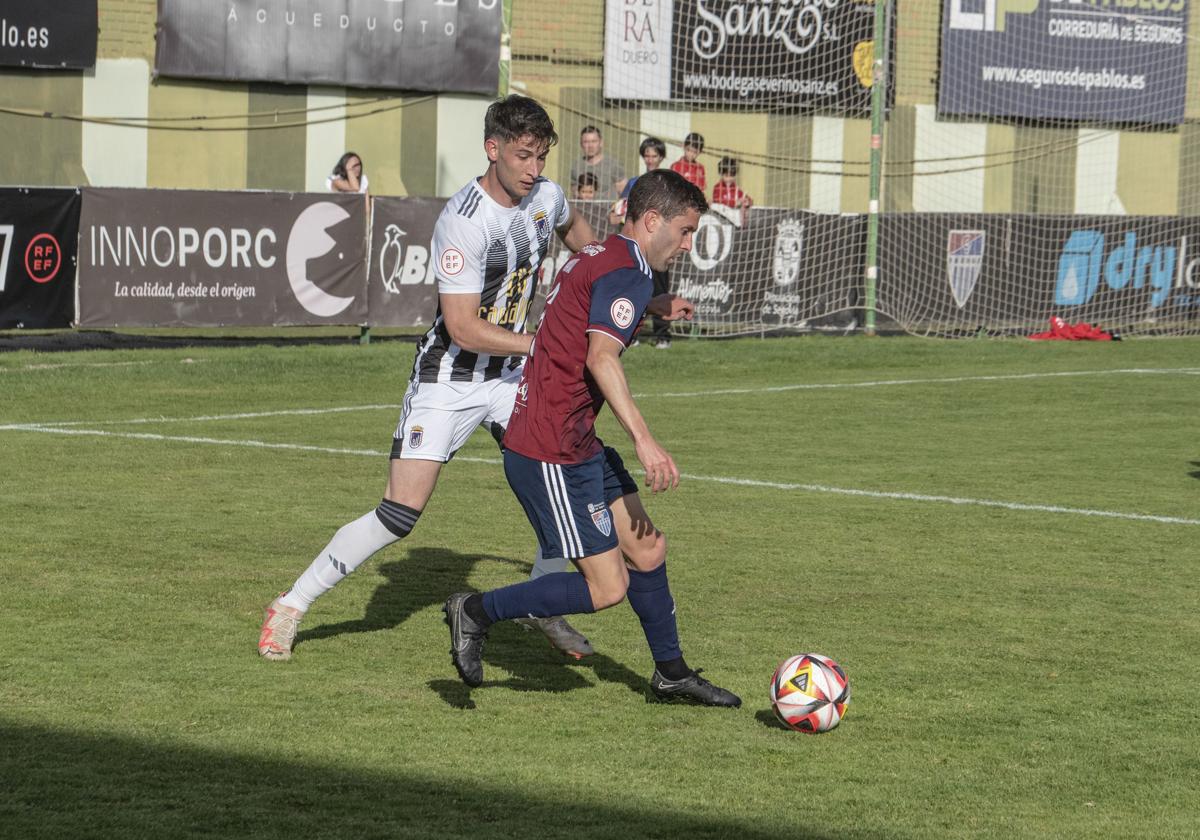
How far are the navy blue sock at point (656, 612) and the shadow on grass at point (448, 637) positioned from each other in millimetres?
263

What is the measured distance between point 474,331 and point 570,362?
0.67 m

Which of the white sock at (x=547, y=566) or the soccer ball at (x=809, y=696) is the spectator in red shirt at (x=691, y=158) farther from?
the soccer ball at (x=809, y=696)

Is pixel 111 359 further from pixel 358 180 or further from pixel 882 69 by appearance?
pixel 882 69

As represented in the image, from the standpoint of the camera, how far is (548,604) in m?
6.03

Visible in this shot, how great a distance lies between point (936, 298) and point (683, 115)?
7.94 m

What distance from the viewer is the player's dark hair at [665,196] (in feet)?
19.2

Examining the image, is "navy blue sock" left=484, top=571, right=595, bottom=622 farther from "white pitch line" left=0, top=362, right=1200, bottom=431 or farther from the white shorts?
"white pitch line" left=0, top=362, right=1200, bottom=431

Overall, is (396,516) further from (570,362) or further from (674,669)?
(674,669)

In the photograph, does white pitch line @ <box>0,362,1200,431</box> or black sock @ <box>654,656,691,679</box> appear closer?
black sock @ <box>654,656,691,679</box>

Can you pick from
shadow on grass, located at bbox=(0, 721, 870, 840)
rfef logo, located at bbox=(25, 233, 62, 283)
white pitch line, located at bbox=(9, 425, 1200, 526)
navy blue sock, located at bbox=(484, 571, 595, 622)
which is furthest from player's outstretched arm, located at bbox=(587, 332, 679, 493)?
rfef logo, located at bbox=(25, 233, 62, 283)

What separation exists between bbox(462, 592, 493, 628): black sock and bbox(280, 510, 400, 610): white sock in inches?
24.8

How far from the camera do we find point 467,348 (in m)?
6.52

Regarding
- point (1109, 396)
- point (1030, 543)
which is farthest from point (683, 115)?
point (1030, 543)

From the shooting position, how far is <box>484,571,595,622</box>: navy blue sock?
5.98 metres
